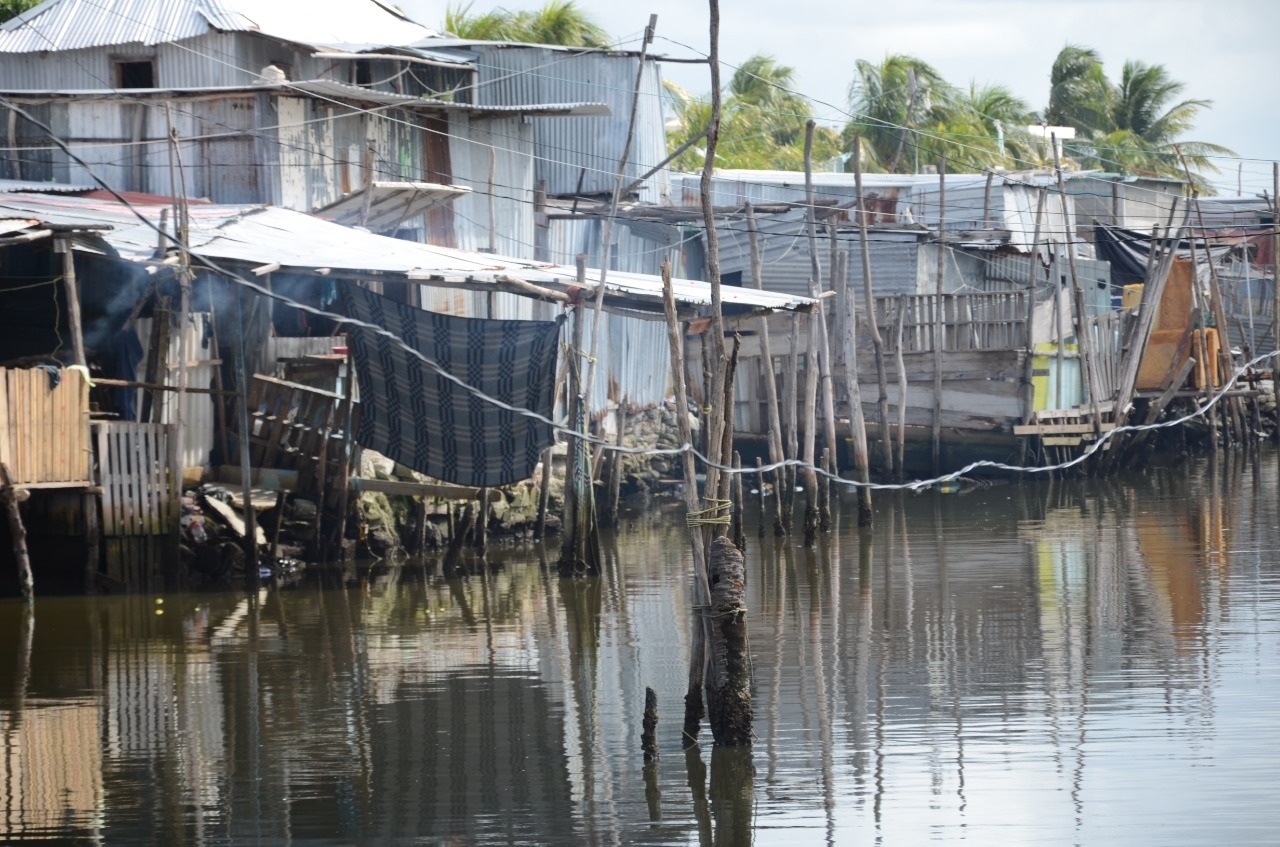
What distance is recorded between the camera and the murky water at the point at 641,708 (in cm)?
791

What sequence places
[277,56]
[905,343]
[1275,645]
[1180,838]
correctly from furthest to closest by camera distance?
1. [905,343]
2. [277,56]
3. [1275,645]
4. [1180,838]

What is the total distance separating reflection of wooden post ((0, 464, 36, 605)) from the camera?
14.0 meters

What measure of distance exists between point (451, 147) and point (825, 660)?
12328 millimetres

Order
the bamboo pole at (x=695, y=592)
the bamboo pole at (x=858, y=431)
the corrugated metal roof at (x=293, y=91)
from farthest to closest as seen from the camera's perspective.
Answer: the bamboo pole at (x=858, y=431) < the corrugated metal roof at (x=293, y=91) < the bamboo pole at (x=695, y=592)

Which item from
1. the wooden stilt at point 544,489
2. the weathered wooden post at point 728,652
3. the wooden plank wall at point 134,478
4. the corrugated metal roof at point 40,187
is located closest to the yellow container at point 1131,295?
the wooden stilt at point 544,489

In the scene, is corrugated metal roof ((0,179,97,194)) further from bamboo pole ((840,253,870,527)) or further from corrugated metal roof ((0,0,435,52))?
bamboo pole ((840,253,870,527))

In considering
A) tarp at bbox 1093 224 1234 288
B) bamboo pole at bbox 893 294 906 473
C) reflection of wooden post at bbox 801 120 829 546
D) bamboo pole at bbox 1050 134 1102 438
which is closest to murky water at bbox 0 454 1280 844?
reflection of wooden post at bbox 801 120 829 546

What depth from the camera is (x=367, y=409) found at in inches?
646

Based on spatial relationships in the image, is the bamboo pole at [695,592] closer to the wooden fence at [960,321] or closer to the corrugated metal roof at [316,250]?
the corrugated metal roof at [316,250]

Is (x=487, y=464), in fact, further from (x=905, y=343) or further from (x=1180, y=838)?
(x=905, y=343)

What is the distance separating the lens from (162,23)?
2078 centimetres

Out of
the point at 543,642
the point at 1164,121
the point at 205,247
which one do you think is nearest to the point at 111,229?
the point at 205,247

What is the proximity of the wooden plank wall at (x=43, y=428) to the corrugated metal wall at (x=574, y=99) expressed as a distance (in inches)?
459

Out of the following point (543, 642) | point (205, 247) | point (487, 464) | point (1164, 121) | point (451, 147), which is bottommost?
point (543, 642)
